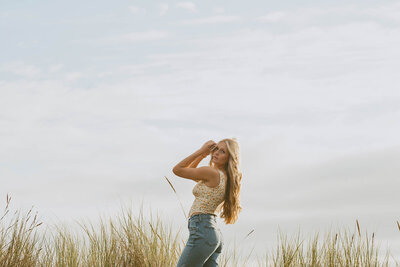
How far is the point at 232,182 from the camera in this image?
15.1 ft

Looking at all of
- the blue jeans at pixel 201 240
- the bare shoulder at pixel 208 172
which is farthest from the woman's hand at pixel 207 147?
the blue jeans at pixel 201 240

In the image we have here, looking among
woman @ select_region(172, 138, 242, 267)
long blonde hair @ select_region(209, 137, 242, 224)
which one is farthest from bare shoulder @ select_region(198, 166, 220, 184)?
long blonde hair @ select_region(209, 137, 242, 224)

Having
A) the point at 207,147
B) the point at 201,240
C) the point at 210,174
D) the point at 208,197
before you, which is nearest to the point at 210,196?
the point at 208,197

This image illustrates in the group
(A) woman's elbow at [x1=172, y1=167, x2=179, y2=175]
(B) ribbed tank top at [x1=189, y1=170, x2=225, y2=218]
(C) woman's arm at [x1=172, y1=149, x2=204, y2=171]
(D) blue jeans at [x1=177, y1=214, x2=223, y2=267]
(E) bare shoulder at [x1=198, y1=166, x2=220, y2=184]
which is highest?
(C) woman's arm at [x1=172, y1=149, x2=204, y2=171]

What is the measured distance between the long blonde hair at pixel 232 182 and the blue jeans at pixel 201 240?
25cm

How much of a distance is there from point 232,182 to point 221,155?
259 mm

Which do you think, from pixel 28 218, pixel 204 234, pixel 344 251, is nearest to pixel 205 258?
pixel 204 234

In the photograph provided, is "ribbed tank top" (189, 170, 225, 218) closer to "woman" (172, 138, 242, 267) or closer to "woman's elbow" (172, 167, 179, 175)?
"woman" (172, 138, 242, 267)

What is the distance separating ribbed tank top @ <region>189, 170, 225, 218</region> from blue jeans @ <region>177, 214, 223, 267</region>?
0.06 meters

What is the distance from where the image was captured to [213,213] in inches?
177

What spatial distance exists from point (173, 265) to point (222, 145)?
Answer: 1.88 metres

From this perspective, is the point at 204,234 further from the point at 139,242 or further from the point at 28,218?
the point at 28,218

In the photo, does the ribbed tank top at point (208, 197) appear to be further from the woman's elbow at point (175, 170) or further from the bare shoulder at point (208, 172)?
the woman's elbow at point (175, 170)

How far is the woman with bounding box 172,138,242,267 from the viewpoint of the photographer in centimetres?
440
